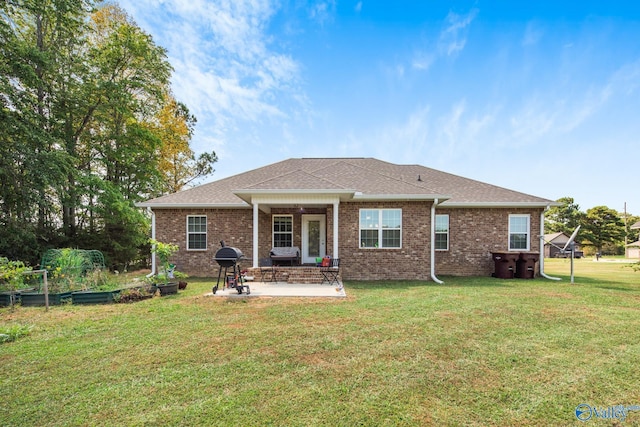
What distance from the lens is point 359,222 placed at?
36.2 feet

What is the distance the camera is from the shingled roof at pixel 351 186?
1001 centimetres

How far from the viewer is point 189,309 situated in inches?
257

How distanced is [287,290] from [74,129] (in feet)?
50.9

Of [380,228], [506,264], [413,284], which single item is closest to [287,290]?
[413,284]

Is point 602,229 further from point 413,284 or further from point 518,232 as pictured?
point 413,284

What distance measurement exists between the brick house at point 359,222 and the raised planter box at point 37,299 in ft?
15.8

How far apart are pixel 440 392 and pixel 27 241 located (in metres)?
16.3

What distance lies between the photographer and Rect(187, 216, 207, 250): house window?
12.2 m

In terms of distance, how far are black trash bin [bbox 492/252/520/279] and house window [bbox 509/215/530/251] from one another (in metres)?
0.95

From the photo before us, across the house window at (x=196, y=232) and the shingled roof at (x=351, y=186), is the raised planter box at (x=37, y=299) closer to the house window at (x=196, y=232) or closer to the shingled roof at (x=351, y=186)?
the house window at (x=196, y=232)

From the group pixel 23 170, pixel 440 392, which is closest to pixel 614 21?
pixel 440 392

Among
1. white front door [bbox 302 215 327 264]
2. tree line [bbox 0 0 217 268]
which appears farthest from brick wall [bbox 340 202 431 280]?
tree line [bbox 0 0 217 268]

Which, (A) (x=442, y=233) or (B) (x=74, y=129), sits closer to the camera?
(A) (x=442, y=233)

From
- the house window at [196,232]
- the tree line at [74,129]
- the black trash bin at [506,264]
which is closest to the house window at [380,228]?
the black trash bin at [506,264]
